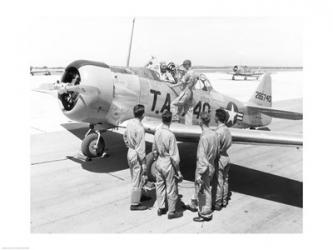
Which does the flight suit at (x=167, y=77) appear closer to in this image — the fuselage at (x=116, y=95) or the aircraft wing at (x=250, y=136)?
the fuselage at (x=116, y=95)

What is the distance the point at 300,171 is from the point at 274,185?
4.60 feet

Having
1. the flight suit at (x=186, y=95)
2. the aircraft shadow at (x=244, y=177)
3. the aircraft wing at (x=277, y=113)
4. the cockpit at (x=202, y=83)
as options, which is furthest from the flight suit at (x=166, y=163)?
the aircraft wing at (x=277, y=113)

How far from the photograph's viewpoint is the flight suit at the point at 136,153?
5008mm

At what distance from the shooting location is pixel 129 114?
23.8ft

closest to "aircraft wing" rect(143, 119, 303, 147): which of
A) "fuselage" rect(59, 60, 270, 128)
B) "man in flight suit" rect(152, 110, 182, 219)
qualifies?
"fuselage" rect(59, 60, 270, 128)

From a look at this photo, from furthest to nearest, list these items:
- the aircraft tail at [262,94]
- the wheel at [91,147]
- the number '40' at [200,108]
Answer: the aircraft tail at [262,94], the number '40' at [200,108], the wheel at [91,147]

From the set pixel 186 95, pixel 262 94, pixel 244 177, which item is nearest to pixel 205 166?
pixel 244 177

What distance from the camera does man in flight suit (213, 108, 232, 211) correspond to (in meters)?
5.08

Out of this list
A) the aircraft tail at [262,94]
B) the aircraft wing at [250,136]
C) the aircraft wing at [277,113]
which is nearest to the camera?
the aircraft wing at [250,136]

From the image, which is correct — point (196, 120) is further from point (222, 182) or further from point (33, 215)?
point (33, 215)

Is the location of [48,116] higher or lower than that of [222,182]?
higher

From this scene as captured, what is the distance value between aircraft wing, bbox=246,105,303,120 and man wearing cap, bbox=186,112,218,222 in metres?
4.69

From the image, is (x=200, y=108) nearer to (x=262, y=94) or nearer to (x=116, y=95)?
(x=116, y=95)

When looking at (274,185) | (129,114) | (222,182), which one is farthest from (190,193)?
(129,114)
